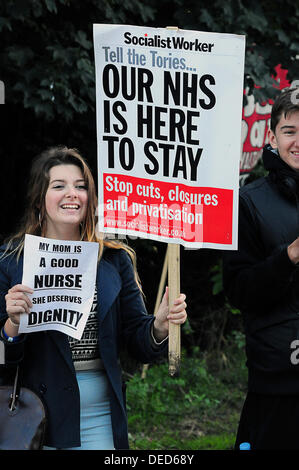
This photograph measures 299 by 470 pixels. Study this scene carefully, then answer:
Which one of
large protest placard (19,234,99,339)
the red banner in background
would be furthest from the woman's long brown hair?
the red banner in background

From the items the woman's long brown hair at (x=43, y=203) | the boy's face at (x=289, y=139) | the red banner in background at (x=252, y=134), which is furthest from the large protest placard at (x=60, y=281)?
the red banner in background at (x=252, y=134)

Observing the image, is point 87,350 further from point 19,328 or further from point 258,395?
point 258,395

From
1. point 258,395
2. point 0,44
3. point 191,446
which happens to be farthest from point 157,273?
point 258,395

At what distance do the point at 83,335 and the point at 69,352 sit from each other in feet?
0.28

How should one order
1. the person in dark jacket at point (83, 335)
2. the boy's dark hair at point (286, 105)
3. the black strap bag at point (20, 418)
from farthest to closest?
the boy's dark hair at point (286, 105) < the person in dark jacket at point (83, 335) < the black strap bag at point (20, 418)

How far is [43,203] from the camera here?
2.94 m

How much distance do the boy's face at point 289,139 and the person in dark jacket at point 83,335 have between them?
27.3 inches

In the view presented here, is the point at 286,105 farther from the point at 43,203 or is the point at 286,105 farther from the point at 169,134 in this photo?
the point at 43,203

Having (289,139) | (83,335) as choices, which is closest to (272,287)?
(289,139)

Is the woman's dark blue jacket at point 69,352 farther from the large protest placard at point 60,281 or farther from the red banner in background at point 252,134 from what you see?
the red banner in background at point 252,134

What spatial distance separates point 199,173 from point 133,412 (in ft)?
12.1

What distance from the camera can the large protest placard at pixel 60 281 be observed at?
272cm

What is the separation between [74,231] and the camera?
116 inches

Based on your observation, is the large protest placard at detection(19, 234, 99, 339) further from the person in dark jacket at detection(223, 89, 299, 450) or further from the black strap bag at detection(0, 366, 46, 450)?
the person in dark jacket at detection(223, 89, 299, 450)
